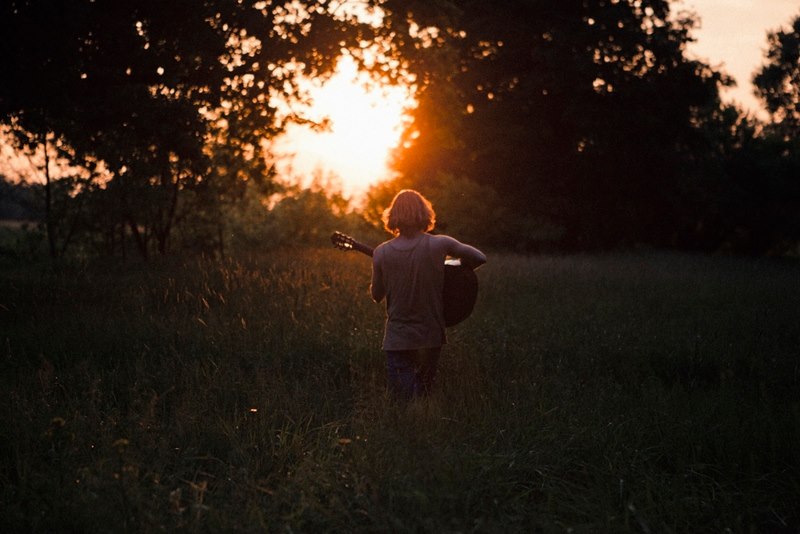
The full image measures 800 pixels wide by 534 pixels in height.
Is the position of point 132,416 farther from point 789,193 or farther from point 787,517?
point 789,193

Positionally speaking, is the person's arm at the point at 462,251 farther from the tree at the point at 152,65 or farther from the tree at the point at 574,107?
the tree at the point at 574,107

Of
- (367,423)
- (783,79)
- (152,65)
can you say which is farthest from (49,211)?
(783,79)

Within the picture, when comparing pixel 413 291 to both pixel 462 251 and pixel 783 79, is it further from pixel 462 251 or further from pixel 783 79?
pixel 783 79

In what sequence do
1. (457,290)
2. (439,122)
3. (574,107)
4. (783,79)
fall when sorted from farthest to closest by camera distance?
(783,79)
(574,107)
(439,122)
(457,290)

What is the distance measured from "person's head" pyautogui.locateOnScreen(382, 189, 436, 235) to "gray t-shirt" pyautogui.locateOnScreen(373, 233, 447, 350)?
10cm

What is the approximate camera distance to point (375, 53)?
1149 cm

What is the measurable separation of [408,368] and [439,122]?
7.74m

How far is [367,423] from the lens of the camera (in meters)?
4.55

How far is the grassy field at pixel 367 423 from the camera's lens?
3.53 metres

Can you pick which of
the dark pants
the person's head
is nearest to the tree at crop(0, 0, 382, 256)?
the person's head

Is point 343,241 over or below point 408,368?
over

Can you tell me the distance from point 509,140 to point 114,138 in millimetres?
15899

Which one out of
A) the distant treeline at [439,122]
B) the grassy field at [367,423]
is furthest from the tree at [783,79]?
the grassy field at [367,423]

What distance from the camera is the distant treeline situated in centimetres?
976
